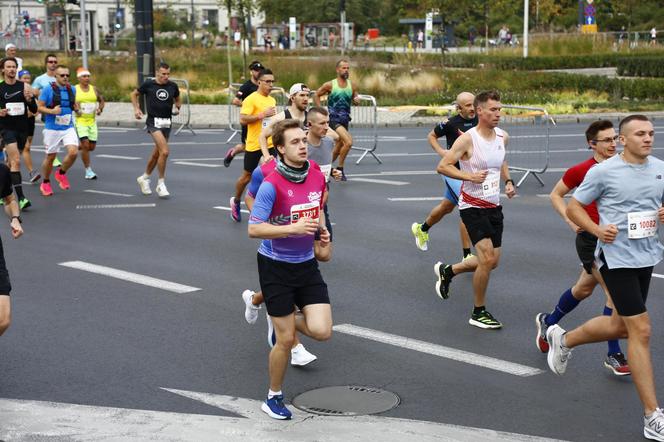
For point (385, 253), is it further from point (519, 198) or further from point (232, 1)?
point (232, 1)

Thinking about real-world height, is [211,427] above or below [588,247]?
below

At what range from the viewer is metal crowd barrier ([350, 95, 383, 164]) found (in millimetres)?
21000

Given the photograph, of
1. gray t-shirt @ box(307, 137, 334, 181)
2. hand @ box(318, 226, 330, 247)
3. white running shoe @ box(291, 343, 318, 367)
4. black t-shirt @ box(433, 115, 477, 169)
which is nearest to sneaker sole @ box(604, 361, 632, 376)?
white running shoe @ box(291, 343, 318, 367)

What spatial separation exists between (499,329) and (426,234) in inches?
128

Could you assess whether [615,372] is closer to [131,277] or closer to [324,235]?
[324,235]

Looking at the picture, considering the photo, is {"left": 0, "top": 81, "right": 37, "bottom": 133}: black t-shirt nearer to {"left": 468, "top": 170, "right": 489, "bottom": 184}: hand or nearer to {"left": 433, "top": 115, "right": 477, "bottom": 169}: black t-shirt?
{"left": 433, "top": 115, "right": 477, "bottom": 169}: black t-shirt

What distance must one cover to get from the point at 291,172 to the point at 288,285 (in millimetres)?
692

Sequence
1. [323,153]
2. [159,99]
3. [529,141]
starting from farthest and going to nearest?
[529,141] < [159,99] < [323,153]

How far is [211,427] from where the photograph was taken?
6.34 meters

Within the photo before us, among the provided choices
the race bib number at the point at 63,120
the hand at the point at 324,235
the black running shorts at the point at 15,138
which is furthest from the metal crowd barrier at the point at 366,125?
the hand at the point at 324,235

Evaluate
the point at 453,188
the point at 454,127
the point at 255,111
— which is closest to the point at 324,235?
the point at 453,188

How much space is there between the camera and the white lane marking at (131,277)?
10219mm

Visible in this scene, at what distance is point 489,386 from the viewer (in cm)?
714

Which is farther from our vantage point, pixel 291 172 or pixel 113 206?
pixel 113 206
